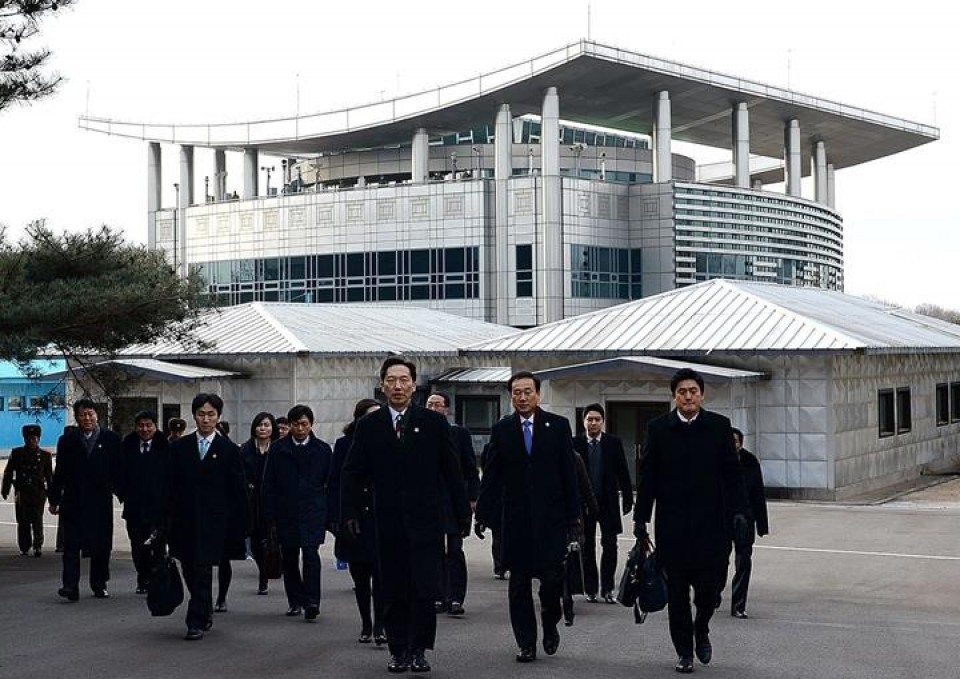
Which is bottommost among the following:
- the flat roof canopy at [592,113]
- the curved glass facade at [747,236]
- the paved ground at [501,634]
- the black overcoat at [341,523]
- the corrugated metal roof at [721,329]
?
the paved ground at [501,634]

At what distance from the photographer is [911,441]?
28562 millimetres

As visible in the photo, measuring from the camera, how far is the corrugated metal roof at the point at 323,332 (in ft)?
97.3

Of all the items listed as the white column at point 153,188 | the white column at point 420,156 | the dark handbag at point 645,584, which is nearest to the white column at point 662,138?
the white column at point 420,156

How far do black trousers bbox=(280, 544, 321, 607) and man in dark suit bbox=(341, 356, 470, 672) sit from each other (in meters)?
2.34

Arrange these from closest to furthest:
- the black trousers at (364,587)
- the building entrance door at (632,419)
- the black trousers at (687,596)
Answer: the black trousers at (687,596) < the black trousers at (364,587) < the building entrance door at (632,419)

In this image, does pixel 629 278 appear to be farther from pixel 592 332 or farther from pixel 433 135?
pixel 592 332

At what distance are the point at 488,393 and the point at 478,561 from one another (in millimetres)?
18205

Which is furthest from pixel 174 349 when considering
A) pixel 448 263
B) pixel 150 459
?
pixel 448 263

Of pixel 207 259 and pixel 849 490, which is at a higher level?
pixel 207 259

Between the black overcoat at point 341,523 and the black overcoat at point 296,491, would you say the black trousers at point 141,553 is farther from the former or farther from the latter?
the black overcoat at point 341,523

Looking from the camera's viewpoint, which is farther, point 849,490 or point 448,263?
point 448,263

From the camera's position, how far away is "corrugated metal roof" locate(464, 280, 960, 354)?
954 inches

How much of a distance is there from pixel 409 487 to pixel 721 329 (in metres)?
18.2

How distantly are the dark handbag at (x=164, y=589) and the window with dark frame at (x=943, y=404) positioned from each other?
81.7 ft
